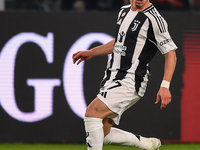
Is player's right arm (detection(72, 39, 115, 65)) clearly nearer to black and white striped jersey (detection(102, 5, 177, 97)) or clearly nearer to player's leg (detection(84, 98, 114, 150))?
black and white striped jersey (detection(102, 5, 177, 97))

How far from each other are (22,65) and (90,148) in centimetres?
239

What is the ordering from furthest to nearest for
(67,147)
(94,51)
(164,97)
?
(67,147) < (94,51) < (164,97)

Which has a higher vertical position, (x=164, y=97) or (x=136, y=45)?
(x=136, y=45)

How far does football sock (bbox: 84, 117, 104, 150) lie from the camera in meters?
3.84

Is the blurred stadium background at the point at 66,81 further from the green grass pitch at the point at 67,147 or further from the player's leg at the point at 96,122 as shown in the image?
the player's leg at the point at 96,122

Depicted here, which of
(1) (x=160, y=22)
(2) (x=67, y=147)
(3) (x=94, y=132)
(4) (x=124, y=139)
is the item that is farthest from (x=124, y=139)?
(2) (x=67, y=147)

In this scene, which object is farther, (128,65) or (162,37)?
(128,65)

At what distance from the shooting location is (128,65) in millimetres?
3955

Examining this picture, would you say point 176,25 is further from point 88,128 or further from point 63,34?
point 88,128

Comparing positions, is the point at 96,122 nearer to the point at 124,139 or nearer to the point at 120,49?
the point at 124,139

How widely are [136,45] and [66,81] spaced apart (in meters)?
2.18

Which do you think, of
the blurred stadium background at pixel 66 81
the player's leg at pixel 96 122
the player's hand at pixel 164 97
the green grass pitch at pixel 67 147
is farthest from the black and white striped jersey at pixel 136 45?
the blurred stadium background at pixel 66 81

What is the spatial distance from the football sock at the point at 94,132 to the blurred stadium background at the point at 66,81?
6.73 feet

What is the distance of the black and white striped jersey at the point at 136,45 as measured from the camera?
3885 millimetres
